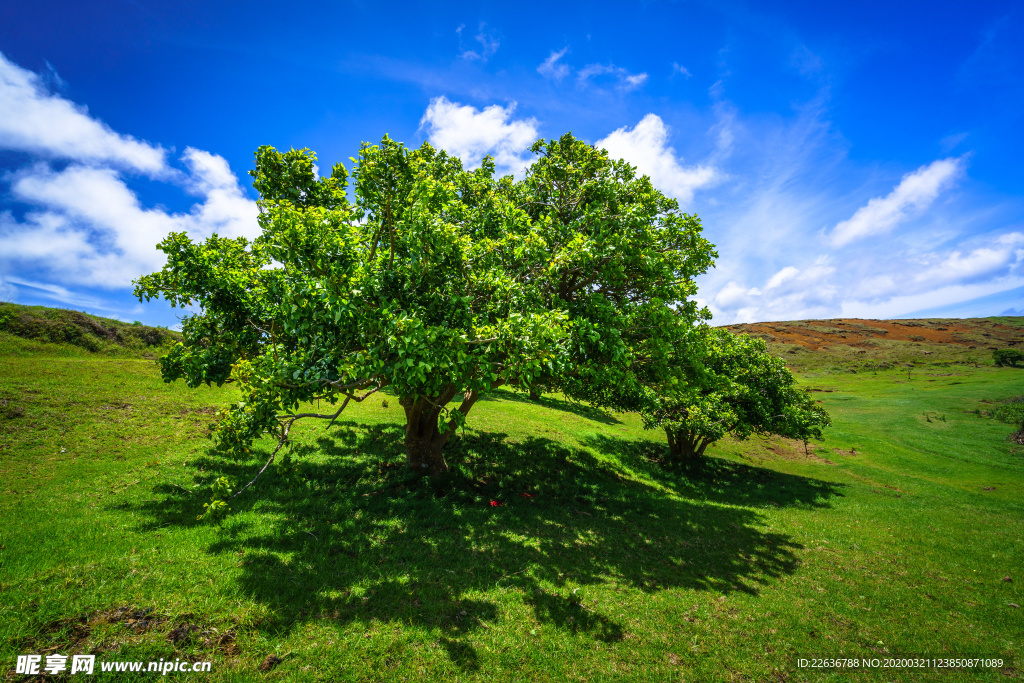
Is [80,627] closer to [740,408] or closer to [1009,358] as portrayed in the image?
[740,408]

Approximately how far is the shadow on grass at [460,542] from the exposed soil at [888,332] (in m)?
106

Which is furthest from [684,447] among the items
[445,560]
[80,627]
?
[80,627]

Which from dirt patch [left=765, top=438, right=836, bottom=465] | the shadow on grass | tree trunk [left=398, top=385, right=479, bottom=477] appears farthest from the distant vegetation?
dirt patch [left=765, top=438, right=836, bottom=465]

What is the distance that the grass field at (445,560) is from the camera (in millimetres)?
6316

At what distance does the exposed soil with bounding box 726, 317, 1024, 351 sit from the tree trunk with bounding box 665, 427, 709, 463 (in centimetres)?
9231

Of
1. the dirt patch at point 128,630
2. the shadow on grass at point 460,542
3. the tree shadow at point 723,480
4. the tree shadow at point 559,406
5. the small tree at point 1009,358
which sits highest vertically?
the small tree at point 1009,358

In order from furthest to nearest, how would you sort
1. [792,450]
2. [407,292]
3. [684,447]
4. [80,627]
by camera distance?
[792,450] < [684,447] < [407,292] < [80,627]

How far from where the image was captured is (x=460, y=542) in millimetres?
10664

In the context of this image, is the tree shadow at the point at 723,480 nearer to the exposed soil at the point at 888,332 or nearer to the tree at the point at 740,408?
the tree at the point at 740,408

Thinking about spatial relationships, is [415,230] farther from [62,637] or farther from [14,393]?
[14,393]

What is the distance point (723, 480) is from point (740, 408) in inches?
199

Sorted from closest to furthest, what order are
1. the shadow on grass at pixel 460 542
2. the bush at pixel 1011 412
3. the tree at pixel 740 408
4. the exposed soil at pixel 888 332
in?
the shadow on grass at pixel 460 542 → the tree at pixel 740 408 → the bush at pixel 1011 412 → the exposed soil at pixel 888 332

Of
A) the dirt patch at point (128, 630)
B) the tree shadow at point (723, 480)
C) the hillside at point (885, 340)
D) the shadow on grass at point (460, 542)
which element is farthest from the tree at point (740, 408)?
the hillside at point (885, 340)

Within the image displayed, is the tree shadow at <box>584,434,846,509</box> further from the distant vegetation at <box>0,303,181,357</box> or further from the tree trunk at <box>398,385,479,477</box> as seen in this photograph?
the distant vegetation at <box>0,303,181,357</box>
